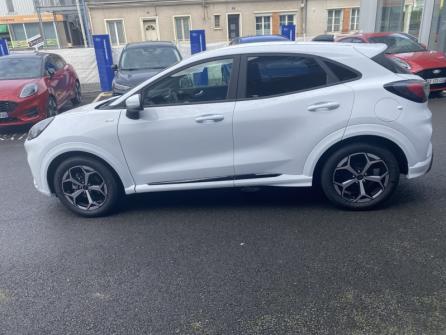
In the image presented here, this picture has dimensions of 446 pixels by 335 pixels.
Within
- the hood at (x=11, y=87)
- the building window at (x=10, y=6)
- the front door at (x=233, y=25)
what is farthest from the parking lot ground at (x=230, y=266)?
the building window at (x=10, y=6)

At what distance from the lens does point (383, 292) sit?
277 cm

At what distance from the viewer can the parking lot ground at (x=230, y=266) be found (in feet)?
8.57

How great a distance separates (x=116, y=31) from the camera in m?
30.8

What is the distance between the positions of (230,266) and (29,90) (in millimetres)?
6999

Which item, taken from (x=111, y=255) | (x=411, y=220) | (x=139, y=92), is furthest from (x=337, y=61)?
(x=111, y=255)

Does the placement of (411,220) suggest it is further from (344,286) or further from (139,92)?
(139,92)

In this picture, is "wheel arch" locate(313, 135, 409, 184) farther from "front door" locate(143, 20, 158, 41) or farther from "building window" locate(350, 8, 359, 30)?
"building window" locate(350, 8, 359, 30)

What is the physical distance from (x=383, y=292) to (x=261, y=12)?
3072 cm

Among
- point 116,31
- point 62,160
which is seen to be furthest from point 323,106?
point 116,31

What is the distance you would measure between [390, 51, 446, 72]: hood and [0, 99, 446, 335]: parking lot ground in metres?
5.43

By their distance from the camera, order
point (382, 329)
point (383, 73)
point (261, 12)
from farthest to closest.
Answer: point (261, 12)
point (383, 73)
point (382, 329)

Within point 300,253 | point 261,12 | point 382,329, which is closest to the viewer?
point 382,329

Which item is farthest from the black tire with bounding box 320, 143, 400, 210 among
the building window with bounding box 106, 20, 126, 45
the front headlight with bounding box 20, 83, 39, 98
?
the building window with bounding box 106, 20, 126, 45

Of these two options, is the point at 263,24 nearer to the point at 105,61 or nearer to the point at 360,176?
the point at 105,61
